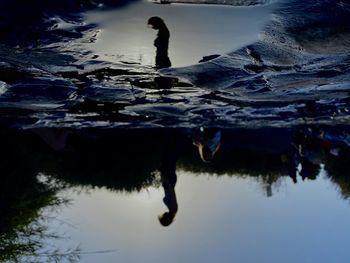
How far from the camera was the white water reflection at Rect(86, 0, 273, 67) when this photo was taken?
24.9 ft

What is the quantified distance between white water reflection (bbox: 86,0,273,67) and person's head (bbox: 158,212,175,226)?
11.4ft

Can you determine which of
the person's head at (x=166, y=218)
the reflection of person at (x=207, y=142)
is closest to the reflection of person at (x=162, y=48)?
the reflection of person at (x=207, y=142)

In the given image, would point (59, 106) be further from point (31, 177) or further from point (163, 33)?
point (163, 33)

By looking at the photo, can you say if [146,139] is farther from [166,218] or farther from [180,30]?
[180,30]

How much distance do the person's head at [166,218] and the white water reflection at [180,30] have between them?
3.48m

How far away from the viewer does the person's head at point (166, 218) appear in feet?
12.5

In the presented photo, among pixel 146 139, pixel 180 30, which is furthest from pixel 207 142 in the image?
pixel 180 30

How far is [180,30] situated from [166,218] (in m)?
5.29

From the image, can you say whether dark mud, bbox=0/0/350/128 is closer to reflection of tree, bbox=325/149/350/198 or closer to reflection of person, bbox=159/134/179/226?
reflection of person, bbox=159/134/179/226

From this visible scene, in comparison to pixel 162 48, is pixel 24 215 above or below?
below

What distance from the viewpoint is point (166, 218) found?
12.6 ft

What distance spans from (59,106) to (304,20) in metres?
4.91

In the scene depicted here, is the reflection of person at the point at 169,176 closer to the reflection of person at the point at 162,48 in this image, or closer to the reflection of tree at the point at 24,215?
the reflection of tree at the point at 24,215

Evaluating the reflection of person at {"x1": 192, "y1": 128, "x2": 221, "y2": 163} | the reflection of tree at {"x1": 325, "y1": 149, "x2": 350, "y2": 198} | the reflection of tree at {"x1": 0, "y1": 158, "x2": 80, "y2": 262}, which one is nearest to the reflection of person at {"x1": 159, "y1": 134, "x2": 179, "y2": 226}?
the reflection of person at {"x1": 192, "y1": 128, "x2": 221, "y2": 163}
